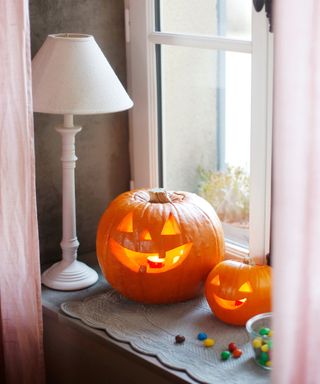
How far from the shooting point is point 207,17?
2.07 meters

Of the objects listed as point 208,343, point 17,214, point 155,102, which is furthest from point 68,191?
point 208,343

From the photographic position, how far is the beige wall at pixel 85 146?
220cm

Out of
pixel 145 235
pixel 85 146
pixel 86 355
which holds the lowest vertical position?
pixel 86 355

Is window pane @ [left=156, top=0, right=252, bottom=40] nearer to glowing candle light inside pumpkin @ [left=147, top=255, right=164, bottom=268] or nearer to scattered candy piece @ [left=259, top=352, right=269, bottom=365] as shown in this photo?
glowing candle light inside pumpkin @ [left=147, top=255, right=164, bottom=268]

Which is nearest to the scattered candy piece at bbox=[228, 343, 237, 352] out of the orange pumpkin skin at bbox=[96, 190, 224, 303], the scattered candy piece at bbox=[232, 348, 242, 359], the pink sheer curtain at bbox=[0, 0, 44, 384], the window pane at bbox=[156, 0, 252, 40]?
the scattered candy piece at bbox=[232, 348, 242, 359]

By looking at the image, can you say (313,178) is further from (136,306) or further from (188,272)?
(136,306)

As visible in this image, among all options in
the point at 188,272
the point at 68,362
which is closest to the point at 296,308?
the point at 188,272

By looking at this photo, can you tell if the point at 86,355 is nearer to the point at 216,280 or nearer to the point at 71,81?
the point at 216,280

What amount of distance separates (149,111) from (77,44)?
419 mm

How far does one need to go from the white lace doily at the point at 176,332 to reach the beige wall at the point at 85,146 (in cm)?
33

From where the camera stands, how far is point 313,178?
4.15 feet

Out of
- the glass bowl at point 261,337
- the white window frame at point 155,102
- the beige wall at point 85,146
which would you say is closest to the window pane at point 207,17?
the white window frame at point 155,102

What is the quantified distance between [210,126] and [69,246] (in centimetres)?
55

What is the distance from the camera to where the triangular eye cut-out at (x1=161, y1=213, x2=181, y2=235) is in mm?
1917
